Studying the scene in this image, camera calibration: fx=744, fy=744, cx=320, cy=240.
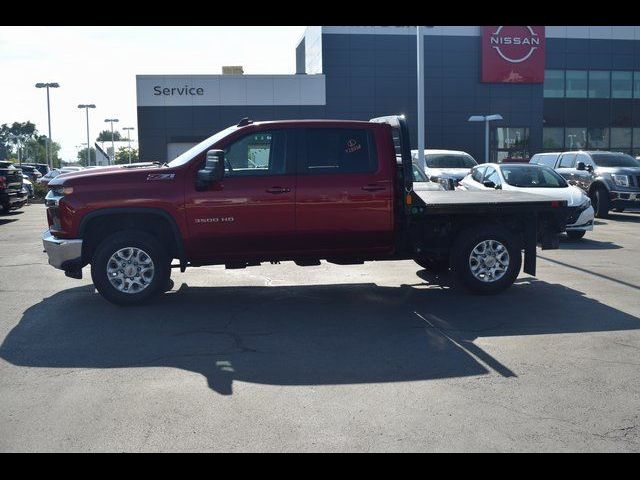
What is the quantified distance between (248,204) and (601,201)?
550 inches

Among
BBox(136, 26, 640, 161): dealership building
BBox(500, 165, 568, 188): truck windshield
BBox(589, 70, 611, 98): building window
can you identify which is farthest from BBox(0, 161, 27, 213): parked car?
BBox(589, 70, 611, 98): building window

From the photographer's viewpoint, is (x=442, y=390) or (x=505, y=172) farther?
(x=505, y=172)

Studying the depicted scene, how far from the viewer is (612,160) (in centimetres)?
2019

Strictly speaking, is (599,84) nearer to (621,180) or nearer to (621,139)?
(621,139)

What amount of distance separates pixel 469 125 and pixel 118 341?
3869 cm

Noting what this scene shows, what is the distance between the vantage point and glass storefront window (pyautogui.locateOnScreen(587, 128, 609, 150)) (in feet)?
147

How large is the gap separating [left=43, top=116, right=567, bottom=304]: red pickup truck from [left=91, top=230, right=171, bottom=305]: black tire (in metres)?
0.01

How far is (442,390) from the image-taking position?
533cm

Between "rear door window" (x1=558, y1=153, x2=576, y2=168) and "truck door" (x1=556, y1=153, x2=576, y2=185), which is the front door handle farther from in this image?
"rear door window" (x1=558, y1=153, x2=576, y2=168)
